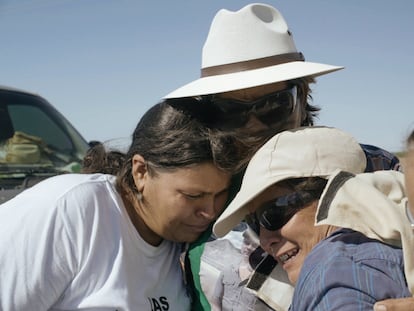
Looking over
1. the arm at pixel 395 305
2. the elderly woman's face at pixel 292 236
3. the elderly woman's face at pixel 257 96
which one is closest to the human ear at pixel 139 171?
the elderly woman's face at pixel 257 96

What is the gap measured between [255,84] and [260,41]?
296 mm

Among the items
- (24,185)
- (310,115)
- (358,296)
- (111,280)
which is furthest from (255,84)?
(24,185)

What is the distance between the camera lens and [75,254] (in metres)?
1.91

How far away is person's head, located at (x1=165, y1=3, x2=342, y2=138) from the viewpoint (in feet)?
6.86

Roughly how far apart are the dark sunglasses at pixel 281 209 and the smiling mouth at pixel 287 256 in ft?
0.23

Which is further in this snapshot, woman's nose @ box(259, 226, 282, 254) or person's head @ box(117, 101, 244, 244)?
person's head @ box(117, 101, 244, 244)

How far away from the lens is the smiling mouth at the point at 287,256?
153 centimetres

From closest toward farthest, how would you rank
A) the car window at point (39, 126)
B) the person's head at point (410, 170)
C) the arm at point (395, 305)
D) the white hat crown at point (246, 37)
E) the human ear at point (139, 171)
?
the arm at point (395, 305), the person's head at point (410, 170), the human ear at point (139, 171), the white hat crown at point (246, 37), the car window at point (39, 126)

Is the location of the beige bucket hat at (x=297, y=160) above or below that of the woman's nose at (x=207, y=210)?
above

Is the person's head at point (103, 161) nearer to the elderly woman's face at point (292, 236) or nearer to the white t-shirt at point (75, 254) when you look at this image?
the white t-shirt at point (75, 254)

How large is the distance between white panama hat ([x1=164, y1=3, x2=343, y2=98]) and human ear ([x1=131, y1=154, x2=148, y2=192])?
0.83 ft

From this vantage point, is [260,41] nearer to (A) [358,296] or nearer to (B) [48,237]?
(B) [48,237]

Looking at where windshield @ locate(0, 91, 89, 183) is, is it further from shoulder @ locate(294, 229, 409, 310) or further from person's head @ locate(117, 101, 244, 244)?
shoulder @ locate(294, 229, 409, 310)

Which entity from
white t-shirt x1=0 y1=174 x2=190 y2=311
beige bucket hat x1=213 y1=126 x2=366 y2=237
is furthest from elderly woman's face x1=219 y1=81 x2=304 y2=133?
white t-shirt x1=0 y1=174 x2=190 y2=311
